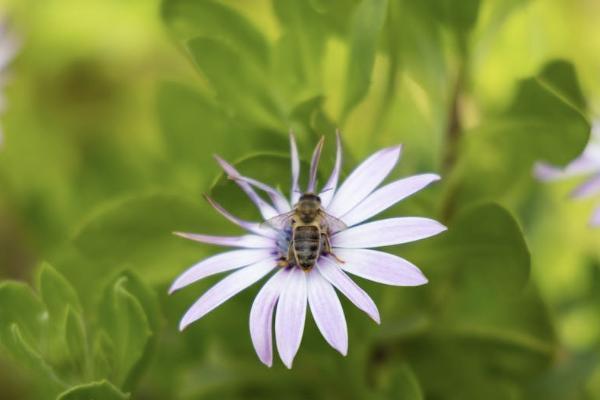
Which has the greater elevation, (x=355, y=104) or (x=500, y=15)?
(x=500, y=15)

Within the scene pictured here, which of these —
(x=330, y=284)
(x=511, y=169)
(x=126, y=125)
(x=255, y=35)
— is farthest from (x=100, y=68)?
(x=330, y=284)

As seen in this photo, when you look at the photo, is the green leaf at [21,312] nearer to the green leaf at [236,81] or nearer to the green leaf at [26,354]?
the green leaf at [26,354]

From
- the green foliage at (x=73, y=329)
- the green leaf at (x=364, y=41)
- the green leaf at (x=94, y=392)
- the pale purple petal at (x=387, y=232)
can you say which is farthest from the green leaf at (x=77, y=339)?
the green leaf at (x=364, y=41)

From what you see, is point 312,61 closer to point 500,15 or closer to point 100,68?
point 500,15

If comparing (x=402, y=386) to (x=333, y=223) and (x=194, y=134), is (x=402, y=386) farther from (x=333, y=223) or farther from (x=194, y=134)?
(x=194, y=134)

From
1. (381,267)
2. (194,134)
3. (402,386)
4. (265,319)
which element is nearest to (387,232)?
(381,267)

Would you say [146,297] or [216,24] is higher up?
[216,24]
